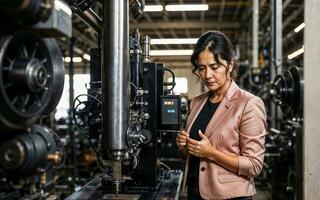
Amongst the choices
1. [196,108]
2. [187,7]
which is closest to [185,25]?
[187,7]

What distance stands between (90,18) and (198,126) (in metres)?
0.84

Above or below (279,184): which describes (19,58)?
above

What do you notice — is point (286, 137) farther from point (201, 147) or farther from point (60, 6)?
point (60, 6)

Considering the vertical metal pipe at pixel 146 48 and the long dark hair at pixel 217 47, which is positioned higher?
the vertical metal pipe at pixel 146 48

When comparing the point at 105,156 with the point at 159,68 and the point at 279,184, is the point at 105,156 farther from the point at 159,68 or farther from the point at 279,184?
the point at 279,184

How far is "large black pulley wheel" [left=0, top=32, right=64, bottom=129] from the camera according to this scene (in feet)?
3.50

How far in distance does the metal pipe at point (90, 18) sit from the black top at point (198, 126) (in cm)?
79

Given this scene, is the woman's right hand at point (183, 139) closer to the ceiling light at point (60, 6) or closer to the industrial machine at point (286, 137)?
the ceiling light at point (60, 6)

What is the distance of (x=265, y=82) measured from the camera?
558 centimetres

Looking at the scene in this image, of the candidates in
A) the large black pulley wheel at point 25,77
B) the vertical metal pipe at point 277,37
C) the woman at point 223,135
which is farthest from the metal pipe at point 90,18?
the vertical metal pipe at point 277,37

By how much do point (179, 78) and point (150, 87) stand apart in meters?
9.29

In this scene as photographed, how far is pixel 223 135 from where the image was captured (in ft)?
6.25

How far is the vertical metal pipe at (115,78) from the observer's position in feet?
5.96

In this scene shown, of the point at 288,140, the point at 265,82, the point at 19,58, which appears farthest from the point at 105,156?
the point at 265,82
